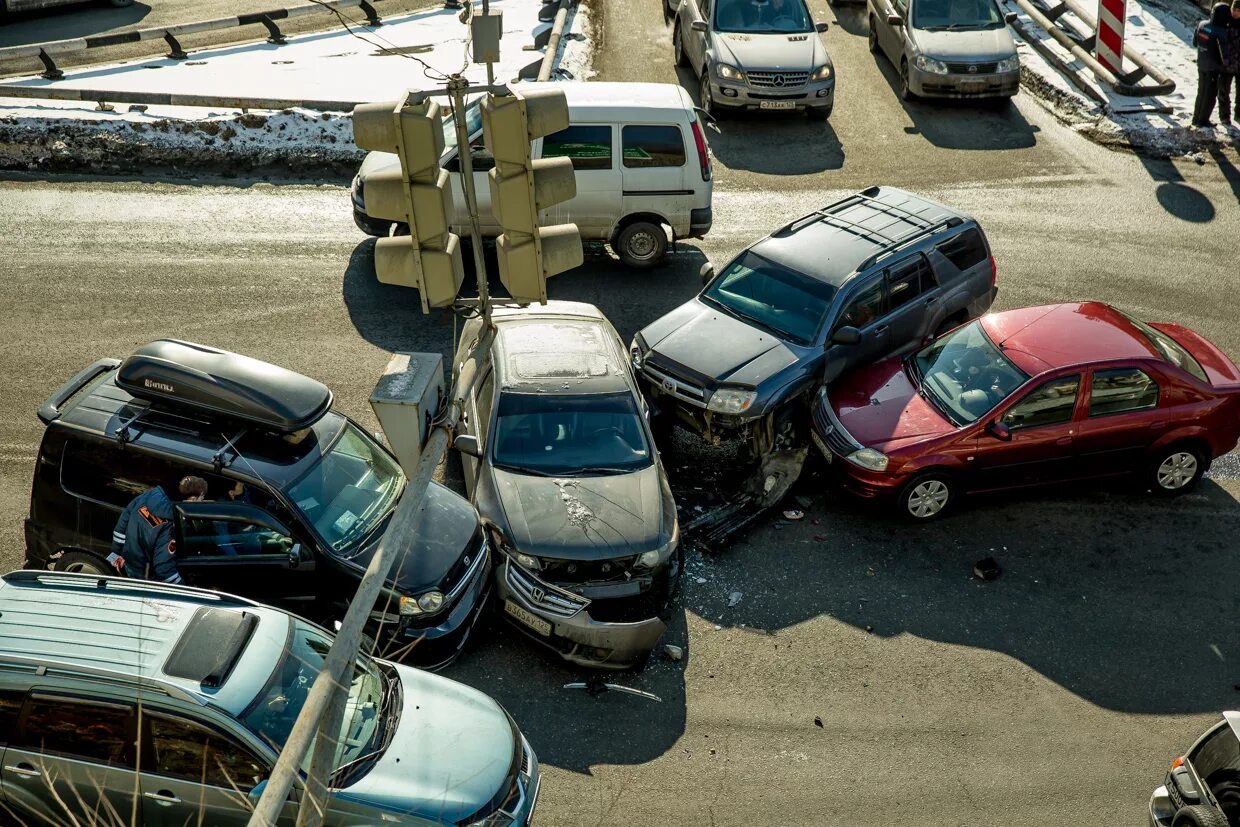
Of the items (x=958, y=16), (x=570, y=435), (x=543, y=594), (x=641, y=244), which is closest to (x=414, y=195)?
(x=543, y=594)

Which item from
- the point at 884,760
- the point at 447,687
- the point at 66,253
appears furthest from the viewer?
the point at 66,253

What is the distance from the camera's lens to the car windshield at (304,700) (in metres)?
6.50

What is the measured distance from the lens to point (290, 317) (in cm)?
1309

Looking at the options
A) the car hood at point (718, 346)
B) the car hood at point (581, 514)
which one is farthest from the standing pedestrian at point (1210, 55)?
the car hood at point (581, 514)

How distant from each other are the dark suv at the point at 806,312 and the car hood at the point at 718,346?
12 mm

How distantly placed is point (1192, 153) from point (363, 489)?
14.7 m

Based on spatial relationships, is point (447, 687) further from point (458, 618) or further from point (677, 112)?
point (677, 112)

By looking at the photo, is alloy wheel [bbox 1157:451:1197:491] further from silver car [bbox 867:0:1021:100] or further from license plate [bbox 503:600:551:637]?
silver car [bbox 867:0:1021:100]

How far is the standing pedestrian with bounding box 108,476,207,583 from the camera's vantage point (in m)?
8.13

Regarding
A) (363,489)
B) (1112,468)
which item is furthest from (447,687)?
(1112,468)

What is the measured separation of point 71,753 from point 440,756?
82.9 inches

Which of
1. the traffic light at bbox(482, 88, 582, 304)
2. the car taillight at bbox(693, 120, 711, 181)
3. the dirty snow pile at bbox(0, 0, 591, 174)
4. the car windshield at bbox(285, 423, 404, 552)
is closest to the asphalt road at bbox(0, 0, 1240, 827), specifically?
the dirty snow pile at bbox(0, 0, 591, 174)

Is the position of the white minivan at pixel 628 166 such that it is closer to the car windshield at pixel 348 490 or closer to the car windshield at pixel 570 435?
the car windshield at pixel 570 435

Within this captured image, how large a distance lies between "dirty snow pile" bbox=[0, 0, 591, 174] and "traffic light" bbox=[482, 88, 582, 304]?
874 cm
